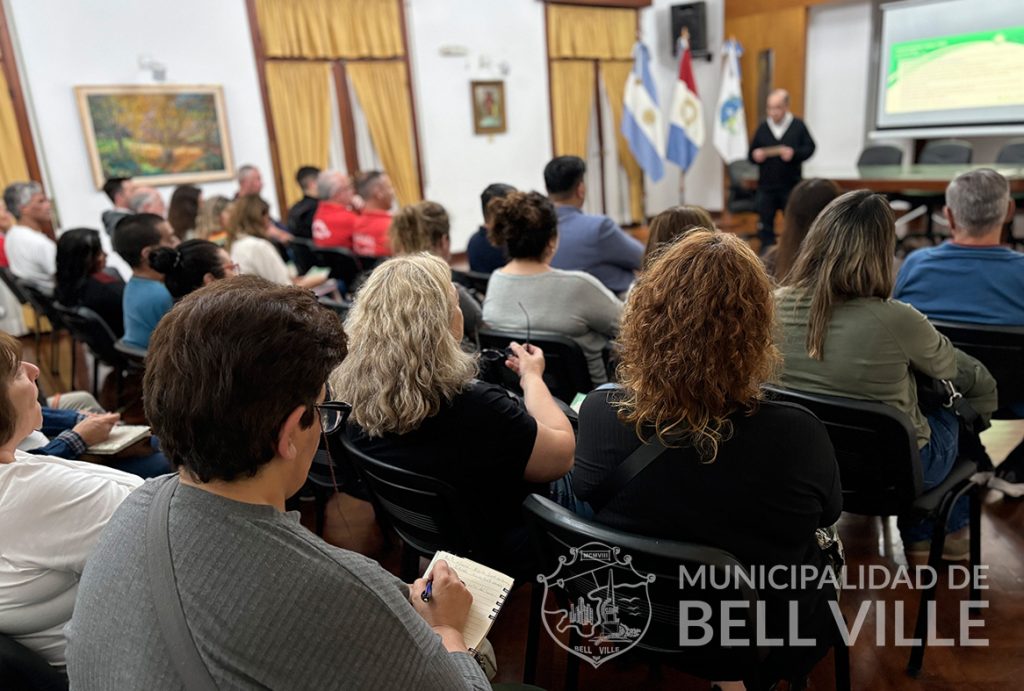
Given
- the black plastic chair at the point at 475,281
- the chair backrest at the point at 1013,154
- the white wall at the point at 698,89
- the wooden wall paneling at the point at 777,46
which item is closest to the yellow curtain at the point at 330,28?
the white wall at the point at 698,89

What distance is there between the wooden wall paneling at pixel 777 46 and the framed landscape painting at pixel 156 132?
21.6 ft

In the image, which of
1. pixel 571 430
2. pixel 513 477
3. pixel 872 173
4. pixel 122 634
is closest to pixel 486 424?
pixel 513 477

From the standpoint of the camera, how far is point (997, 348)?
205 centimetres

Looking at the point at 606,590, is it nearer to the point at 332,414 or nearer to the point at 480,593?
the point at 480,593

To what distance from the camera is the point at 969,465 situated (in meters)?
1.73

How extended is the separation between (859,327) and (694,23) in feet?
28.9

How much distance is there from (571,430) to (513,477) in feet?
0.65

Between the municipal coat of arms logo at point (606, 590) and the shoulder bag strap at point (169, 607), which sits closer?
the shoulder bag strap at point (169, 607)

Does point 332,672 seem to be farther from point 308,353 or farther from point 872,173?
point 872,173

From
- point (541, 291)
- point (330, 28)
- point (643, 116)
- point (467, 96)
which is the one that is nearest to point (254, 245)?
point (541, 291)

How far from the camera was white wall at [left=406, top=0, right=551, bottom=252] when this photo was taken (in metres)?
7.67

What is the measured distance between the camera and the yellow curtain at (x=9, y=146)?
17.6 feet

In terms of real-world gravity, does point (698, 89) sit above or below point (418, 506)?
above

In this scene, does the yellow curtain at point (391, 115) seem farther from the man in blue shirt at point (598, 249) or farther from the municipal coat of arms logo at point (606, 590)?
the municipal coat of arms logo at point (606, 590)
